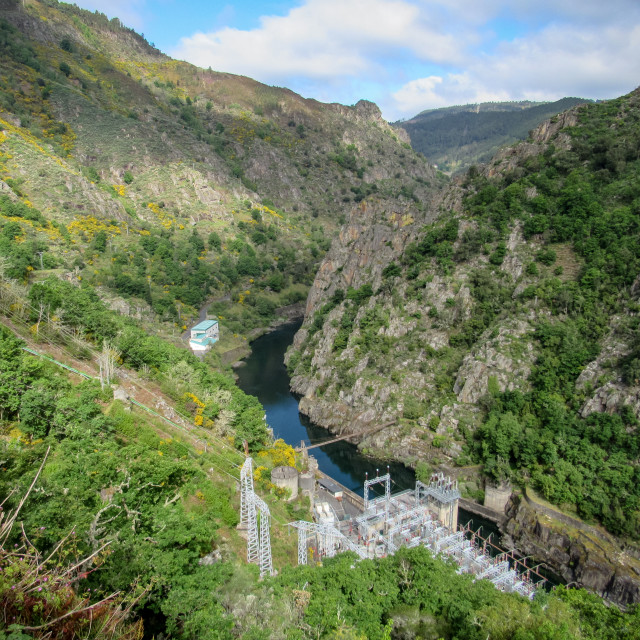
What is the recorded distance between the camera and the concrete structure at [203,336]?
63.2 metres

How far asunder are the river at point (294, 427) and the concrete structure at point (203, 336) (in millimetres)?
6143

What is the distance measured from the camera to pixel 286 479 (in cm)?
2841

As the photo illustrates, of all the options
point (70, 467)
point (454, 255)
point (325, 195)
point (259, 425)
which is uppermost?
point (325, 195)

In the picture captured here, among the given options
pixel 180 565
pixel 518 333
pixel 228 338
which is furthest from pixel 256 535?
pixel 228 338

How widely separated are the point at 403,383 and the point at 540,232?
2269cm

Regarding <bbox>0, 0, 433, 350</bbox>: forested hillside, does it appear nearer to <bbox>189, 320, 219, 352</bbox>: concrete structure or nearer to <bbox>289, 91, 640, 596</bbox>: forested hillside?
<bbox>189, 320, 219, 352</bbox>: concrete structure

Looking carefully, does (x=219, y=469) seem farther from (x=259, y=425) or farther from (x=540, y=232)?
(x=540, y=232)

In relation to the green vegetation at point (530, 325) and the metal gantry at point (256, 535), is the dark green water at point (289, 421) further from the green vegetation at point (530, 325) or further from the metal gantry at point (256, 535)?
the metal gantry at point (256, 535)

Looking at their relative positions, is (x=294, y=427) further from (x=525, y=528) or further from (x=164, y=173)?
(x=164, y=173)

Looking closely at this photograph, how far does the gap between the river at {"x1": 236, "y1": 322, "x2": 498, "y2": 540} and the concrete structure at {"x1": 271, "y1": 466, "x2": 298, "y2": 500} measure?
13.6 metres

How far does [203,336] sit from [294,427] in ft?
68.1

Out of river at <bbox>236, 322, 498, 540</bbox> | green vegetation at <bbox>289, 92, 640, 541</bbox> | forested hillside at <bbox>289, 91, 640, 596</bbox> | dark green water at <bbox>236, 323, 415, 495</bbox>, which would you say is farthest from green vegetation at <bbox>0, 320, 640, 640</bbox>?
dark green water at <bbox>236, 323, 415, 495</bbox>

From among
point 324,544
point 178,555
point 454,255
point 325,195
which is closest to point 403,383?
point 454,255

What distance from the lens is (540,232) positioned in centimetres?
5091
